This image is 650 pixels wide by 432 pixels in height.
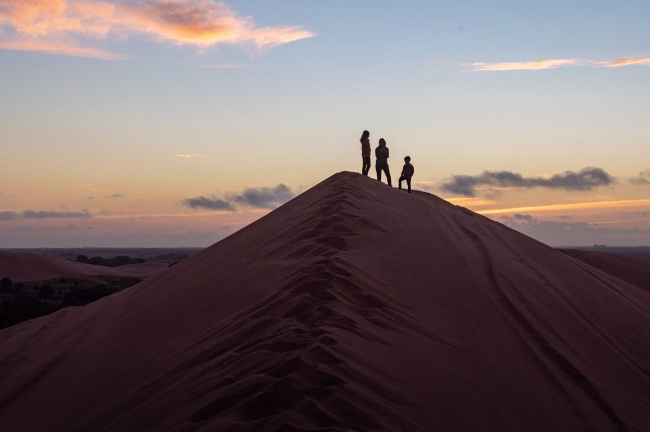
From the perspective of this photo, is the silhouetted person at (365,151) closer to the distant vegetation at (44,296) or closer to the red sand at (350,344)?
the red sand at (350,344)

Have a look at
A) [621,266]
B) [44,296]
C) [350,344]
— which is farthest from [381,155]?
[44,296]

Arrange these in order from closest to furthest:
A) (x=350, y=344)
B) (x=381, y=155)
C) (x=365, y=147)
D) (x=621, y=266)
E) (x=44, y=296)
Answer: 1. (x=350, y=344)
2. (x=365, y=147)
3. (x=381, y=155)
4. (x=621, y=266)
5. (x=44, y=296)

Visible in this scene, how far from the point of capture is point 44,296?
2495 cm

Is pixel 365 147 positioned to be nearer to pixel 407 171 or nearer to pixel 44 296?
pixel 407 171

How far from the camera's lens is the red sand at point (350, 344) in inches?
163

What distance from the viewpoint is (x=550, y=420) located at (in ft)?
15.9

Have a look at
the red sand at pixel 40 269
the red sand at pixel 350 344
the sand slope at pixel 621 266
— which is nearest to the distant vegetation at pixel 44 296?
the red sand at pixel 40 269

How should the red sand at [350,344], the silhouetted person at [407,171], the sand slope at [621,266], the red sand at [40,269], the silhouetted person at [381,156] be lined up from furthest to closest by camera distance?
the red sand at [40,269] → the sand slope at [621,266] → the silhouetted person at [407,171] → the silhouetted person at [381,156] → the red sand at [350,344]

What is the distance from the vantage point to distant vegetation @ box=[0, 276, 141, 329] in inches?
666

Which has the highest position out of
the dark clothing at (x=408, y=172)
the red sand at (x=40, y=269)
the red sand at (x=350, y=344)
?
the dark clothing at (x=408, y=172)

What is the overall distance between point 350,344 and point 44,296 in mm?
22925

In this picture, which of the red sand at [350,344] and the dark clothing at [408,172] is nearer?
the red sand at [350,344]

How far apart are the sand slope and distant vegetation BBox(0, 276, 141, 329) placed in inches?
625

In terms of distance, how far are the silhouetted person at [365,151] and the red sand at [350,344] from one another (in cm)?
351
